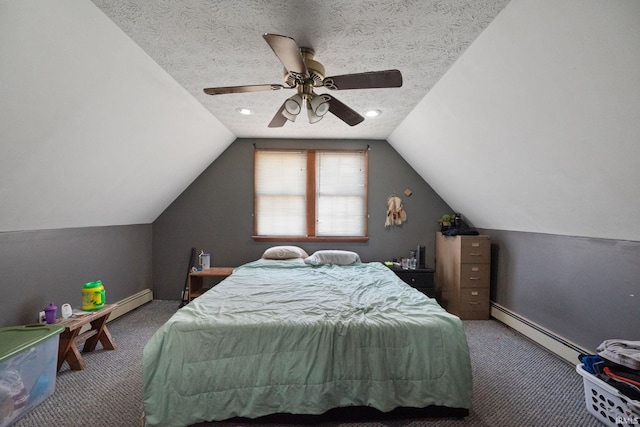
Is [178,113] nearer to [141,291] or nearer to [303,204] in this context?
[303,204]

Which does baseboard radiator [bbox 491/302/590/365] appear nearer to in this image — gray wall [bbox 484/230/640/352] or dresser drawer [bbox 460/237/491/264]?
gray wall [bbox 484/230/640/352]

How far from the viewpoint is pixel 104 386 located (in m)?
2.00

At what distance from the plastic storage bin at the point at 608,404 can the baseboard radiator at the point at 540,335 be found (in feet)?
2.34

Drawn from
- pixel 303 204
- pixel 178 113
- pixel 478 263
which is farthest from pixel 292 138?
pixel 478 263

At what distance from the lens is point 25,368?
1681 mm

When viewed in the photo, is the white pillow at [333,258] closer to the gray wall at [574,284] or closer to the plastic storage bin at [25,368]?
the gray wall at [574,284]

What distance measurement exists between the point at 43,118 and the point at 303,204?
279 cm

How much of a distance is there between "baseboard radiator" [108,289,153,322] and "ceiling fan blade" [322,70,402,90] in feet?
10.8

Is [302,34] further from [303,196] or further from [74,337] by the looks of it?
[74,337]

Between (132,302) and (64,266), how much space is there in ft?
3.58

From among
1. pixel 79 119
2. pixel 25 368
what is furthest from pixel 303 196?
pixel 25 368

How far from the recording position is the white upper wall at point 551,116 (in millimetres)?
1332

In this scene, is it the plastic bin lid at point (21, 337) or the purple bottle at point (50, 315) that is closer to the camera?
the plastic bin lid at point (21, 337)

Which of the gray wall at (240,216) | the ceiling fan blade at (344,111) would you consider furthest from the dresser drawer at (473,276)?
the ceiling fan blade at (344,111)
